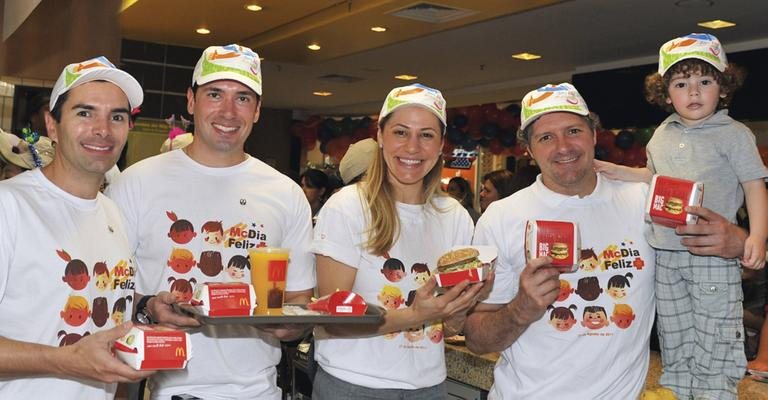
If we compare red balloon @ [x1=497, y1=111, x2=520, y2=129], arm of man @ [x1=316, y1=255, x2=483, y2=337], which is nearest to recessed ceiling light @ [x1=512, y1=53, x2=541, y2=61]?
red balloon @ [x1=497, y1=111, x2=520, y2=129]

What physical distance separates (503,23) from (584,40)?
1.26 metres

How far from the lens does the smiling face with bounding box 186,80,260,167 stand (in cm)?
269

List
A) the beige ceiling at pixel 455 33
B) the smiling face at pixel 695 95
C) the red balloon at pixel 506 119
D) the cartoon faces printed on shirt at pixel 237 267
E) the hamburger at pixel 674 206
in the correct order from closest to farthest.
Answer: the hamburger at pixel 674 206 → the cartoon faces printed on shirt at pixel 237 267 → the smiling face at pixel 695 95 → the beige ceiling at pixel 455 33 → the red balloon at pixel 506 119

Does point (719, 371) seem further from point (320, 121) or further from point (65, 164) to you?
point (320, 121)

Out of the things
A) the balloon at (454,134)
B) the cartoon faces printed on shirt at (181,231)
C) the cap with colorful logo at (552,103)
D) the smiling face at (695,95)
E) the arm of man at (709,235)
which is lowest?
the cartoon faces printed on shirt at (181,231)

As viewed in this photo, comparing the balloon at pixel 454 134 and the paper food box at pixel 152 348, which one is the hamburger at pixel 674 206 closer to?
the paper food box at pixel 152 348

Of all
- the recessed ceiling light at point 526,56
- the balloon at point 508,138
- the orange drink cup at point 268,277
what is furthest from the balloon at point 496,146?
the orange drink cup at point 268,277

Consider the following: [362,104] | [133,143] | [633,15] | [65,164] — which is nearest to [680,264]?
[65,164]

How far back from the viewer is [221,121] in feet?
8.84

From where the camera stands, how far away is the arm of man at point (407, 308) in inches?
97.4

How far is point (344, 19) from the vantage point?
8945mm

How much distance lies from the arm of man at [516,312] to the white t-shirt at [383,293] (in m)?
0.14

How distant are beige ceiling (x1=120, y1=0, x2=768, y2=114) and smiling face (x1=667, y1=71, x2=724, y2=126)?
4789 millimetres

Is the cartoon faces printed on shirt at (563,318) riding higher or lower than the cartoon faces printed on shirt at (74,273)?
lower
